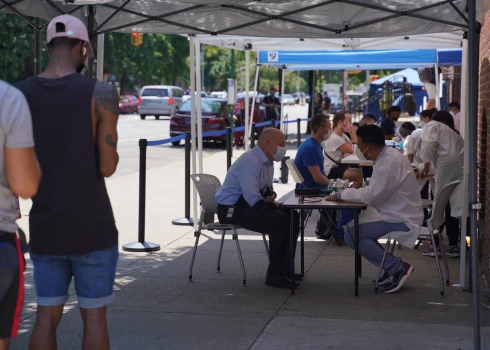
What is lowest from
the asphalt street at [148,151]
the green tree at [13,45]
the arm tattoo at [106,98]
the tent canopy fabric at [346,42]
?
the asphalt street at [148,151]

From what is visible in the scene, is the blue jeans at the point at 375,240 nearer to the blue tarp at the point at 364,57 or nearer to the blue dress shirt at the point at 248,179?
the blue dress shirt at the point at 248,179

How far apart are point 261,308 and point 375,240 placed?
137 cm

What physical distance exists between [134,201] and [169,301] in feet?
23.3

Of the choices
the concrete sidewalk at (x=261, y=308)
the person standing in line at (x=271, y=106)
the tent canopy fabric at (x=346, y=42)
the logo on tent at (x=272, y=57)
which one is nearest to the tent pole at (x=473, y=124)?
the concrete sidewalk at (x=261, y=308)

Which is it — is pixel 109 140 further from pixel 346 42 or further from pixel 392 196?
pixel 346 42

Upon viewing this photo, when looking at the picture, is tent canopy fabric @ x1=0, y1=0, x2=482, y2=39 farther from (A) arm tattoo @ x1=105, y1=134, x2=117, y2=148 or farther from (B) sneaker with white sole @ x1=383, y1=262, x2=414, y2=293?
(A) arm tattoo @ x1=105, y1=134, x2=117, y2=148

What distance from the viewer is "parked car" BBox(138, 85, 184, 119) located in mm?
46500

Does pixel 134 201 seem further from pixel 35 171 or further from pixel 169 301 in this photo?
pixel 35 171

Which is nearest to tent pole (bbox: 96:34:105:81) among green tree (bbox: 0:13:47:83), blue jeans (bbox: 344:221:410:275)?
blue jeans (bbox: 344:221:410:275)

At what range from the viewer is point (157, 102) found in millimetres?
46656

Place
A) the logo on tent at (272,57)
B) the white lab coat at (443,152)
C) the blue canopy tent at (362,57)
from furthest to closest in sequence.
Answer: the blue canopy tent at (362,57), the logo on tent at (272,57), the white lab coat at (443,152)

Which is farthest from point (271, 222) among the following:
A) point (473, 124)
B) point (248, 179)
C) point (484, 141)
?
point (484, 141)

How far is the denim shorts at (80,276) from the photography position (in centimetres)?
409

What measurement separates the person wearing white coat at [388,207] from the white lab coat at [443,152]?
183 centimetres
